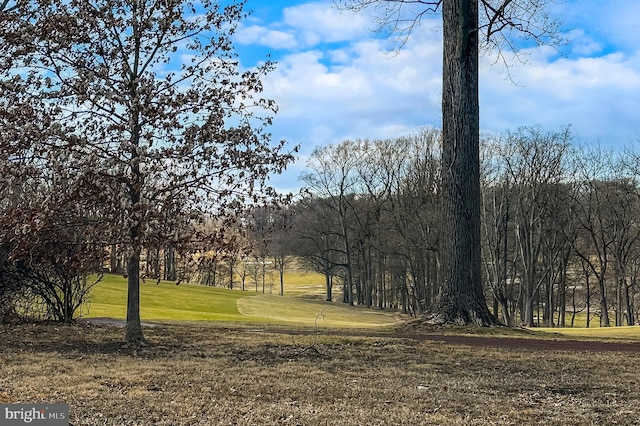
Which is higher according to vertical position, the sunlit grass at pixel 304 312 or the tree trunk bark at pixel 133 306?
the tree trunk bark at pixel 133 306

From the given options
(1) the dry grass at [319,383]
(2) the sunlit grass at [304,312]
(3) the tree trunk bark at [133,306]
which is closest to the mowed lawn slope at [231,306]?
(2) the sunlit grass at [304,312]

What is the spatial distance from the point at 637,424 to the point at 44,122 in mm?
7461

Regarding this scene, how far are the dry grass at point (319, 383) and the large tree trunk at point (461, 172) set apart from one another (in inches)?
85.3

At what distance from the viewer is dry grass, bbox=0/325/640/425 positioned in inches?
159

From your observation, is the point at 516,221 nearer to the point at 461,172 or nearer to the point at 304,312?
the point at 304,312

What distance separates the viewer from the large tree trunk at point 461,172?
34.0 ft

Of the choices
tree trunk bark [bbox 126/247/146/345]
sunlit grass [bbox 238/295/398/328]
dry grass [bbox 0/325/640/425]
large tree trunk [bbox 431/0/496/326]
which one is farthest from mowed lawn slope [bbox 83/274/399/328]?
dry grass [bbox 0/325/640/425]

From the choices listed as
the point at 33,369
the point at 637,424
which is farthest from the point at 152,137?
the point at 637,424

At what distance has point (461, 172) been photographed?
34.6 ft

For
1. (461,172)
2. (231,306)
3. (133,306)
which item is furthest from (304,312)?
(133,306)

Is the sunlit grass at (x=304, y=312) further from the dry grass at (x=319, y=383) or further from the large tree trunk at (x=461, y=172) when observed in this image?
the dry grass at (x=319, y=383)

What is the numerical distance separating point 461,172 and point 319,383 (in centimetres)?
637

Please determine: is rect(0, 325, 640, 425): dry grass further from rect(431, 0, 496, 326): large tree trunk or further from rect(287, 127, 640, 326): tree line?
rect(287, 127, 640, 326): tree line

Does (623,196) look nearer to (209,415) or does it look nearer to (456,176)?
(456,176)
